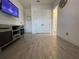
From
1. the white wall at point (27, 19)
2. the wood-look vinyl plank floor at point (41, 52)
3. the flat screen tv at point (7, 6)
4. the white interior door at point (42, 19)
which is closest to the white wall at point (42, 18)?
the white interior door at point (42, 19)

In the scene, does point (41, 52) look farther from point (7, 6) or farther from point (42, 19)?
point (42, 19)

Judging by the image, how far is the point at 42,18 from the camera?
682cm

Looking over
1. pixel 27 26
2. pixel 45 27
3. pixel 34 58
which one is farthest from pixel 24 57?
pixel 27 26

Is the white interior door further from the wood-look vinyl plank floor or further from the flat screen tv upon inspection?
the wood-look vinyl plank floor

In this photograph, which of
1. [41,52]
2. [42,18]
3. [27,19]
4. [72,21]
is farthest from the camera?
[27,19]

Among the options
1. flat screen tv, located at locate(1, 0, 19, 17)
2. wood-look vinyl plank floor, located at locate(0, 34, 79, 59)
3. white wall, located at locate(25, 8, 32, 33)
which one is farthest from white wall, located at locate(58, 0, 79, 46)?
white wall, located at locate(25, 8, 32, 33)

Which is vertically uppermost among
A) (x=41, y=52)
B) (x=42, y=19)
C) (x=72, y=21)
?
(x=42, y=19)

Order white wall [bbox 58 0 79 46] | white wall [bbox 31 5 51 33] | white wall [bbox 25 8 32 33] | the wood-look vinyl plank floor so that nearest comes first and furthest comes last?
1. the wood-look vinyl plank floor
2. white wall [bbox 58 0 79 46]
3. white wall [bbox 31 5 51 33]
4. white wall [bbox 25 8 32 33]

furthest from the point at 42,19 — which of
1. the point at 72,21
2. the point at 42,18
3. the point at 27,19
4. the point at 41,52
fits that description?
the point at 41,52

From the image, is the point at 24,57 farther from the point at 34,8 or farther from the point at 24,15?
the point at 24,15

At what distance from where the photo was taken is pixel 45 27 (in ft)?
22.4

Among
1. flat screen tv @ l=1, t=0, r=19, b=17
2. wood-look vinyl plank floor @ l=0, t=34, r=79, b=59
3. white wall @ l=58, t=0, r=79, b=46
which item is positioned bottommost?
wood-look vinyl plank floor @ l=0, t=34, r=79, b=59

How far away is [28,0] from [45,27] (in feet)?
8.57

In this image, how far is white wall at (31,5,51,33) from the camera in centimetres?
680
